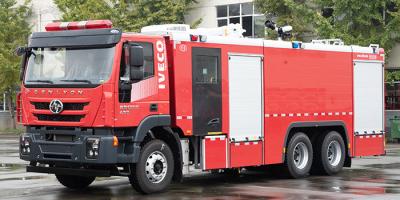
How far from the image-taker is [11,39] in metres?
45.2

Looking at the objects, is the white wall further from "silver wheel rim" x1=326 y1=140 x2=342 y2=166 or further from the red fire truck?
the red fire truck

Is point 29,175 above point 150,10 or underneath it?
underneath

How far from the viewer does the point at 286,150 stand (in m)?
16.1

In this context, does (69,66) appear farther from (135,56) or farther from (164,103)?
(164,103)

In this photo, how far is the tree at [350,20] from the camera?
30.6 metres

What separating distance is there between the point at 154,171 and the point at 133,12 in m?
25.9

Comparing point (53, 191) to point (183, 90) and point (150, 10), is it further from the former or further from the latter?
point (150, 10)

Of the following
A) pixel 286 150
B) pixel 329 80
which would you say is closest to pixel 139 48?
pixel 286 150

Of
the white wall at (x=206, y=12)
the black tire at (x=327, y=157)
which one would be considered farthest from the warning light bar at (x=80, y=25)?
the white wall at (x=206, y=12)

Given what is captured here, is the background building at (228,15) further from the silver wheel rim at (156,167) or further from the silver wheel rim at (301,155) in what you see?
the silver wheel rim at (156,167)

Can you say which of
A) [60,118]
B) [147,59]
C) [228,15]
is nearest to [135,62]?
[147,59]

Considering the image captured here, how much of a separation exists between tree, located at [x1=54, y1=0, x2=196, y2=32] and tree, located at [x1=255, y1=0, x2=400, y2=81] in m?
6.75

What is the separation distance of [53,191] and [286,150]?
505 cm

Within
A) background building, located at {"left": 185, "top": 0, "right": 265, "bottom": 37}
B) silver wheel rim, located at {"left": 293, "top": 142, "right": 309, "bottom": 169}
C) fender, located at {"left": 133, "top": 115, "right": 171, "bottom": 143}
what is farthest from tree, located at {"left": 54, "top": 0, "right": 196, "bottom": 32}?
fender, located at {"left": 133, "top": 115, "right": 171, "bottom": 143}
